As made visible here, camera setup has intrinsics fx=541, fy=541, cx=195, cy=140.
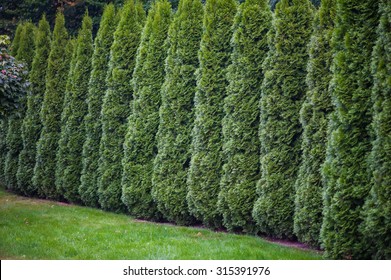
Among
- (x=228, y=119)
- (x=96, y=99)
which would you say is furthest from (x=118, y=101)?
(x=228, y=119)

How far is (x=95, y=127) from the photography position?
13.5 m

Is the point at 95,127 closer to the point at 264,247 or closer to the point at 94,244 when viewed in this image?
the point at 94,244

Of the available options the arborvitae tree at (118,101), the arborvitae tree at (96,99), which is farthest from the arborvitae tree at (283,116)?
the arborvitae tree at (96,99)

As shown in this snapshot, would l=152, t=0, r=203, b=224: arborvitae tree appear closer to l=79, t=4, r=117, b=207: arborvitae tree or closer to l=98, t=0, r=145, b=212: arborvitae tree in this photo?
l=98, t=0, r=145, b=212: arborvitae tree

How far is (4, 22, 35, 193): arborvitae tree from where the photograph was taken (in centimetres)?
1631

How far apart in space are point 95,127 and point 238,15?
5250 mm

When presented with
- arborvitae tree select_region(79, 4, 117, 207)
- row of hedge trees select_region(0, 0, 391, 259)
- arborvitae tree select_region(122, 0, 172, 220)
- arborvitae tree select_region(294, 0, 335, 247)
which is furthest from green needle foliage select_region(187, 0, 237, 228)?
arborvitae tree select_region(79, 4, 117, 207)

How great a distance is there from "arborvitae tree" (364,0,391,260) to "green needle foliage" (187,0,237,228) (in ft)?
13.2

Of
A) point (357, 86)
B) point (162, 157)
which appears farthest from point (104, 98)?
point (357, 86)

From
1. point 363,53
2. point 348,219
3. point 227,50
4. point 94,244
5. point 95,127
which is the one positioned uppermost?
point 227,50

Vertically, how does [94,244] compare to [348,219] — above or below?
below

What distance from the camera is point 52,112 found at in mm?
15055

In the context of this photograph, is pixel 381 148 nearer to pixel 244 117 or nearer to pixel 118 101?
pixel 244 117
